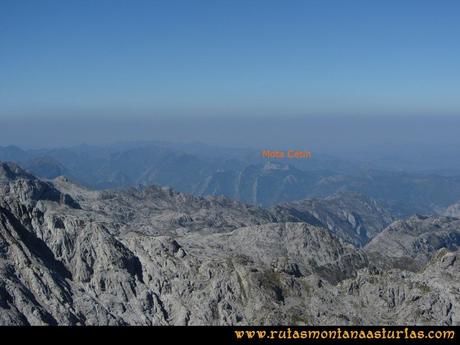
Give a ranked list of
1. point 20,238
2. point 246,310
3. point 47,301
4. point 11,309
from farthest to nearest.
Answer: point 246,310 < point 20,238 < point 47,301 < point 11,309

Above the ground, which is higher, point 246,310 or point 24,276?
point 24,276

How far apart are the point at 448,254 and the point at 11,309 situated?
144m

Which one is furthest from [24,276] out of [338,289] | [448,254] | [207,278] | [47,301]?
[448,254]

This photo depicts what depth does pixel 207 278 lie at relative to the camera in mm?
165500

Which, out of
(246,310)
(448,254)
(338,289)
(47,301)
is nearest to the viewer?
(47,301)

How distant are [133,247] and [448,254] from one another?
106987 mm

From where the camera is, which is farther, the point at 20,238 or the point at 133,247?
the point at 133,247

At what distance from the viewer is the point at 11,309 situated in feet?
387

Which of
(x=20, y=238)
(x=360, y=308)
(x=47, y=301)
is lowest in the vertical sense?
(x=360, y=308)
